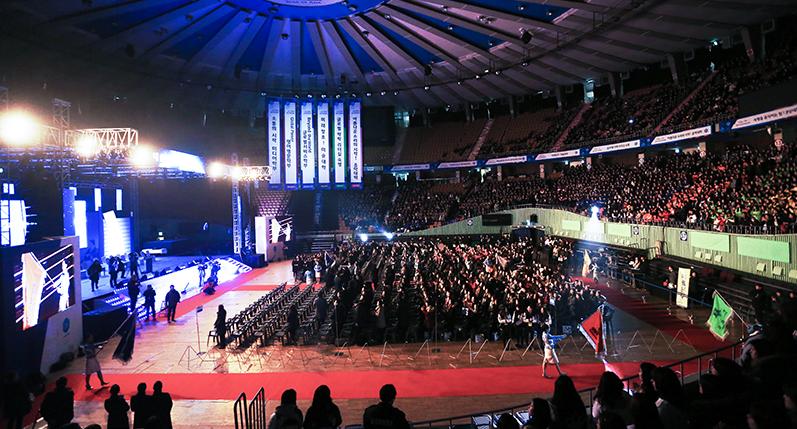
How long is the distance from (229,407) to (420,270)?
40.3ft

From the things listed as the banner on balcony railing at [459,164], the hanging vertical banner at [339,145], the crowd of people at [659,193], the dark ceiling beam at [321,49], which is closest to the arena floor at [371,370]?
the crowd of people at [659,193]

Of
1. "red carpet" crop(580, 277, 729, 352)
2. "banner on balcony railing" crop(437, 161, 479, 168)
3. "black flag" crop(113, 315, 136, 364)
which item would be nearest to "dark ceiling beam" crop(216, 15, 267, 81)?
"black flag" crop(113, 315, 136, 364)

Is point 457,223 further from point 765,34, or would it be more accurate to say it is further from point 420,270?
point 765,34

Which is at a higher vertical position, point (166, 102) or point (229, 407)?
point (166, 102)

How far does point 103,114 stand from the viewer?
31.5 m

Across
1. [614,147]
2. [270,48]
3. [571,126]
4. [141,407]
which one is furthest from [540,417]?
[571,126]

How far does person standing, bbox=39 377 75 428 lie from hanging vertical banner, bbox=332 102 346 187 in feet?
82.7

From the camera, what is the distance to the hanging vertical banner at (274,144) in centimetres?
3138

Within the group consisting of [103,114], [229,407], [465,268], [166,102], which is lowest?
[229,407]

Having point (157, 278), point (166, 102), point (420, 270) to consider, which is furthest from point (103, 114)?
point (420, 270)

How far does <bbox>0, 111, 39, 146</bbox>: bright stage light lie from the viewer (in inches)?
480

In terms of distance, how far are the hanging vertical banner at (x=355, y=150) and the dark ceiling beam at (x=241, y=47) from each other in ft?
27.2

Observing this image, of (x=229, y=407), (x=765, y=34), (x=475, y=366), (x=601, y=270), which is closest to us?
(x=229, y=407)

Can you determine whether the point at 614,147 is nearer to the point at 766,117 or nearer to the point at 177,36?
the point at 766,117
